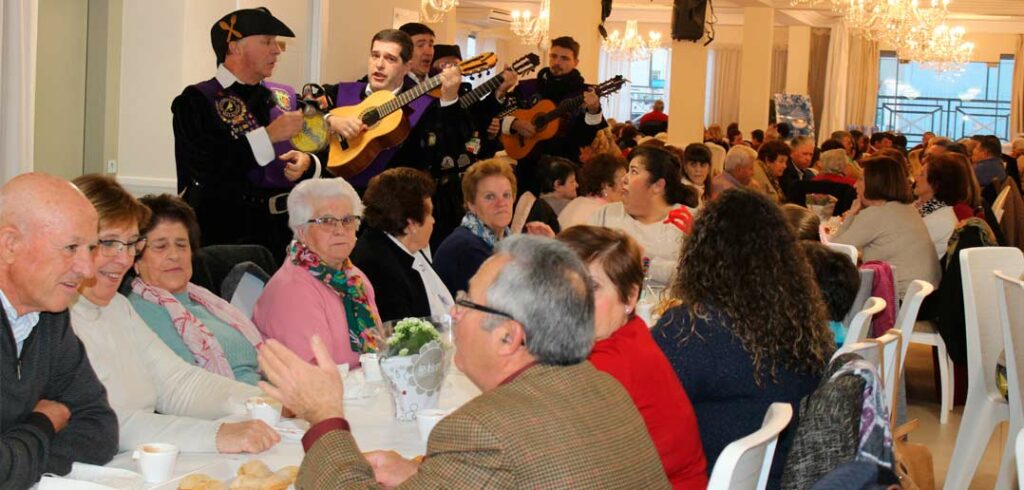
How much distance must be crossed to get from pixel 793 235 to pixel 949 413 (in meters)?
3.72

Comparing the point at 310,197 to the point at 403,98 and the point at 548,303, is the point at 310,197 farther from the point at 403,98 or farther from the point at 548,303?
the point at 548,303

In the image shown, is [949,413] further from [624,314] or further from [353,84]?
[624,314]

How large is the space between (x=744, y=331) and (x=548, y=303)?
1.01 metres

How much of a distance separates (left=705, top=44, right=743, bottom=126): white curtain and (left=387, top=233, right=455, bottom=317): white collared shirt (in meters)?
19.3

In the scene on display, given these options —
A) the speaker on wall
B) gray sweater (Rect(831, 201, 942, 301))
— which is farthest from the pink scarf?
the speaker on wall

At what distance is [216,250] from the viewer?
13.1 feet

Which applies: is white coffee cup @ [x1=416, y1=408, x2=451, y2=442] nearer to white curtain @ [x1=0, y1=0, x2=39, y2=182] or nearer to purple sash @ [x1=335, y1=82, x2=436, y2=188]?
white curtain @ [x1=0, y1=0, x2=39, y2=182]

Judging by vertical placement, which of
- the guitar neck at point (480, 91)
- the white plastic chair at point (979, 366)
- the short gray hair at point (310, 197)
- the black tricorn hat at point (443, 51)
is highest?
the black tricorn hat at point (443, 51)

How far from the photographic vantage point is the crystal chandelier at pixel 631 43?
65.9 ft

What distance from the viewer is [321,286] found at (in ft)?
12.1

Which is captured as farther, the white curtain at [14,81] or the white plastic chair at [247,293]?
the white curtain at [14,81]

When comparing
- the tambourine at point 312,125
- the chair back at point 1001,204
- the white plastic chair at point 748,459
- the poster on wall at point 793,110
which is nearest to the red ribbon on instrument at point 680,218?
the tambourine at point 312,125

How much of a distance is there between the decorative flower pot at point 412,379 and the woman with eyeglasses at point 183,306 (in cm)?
67

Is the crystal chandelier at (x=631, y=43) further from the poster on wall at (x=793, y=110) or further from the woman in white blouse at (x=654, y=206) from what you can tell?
the woman in white blouse at (x=654, y=206)
